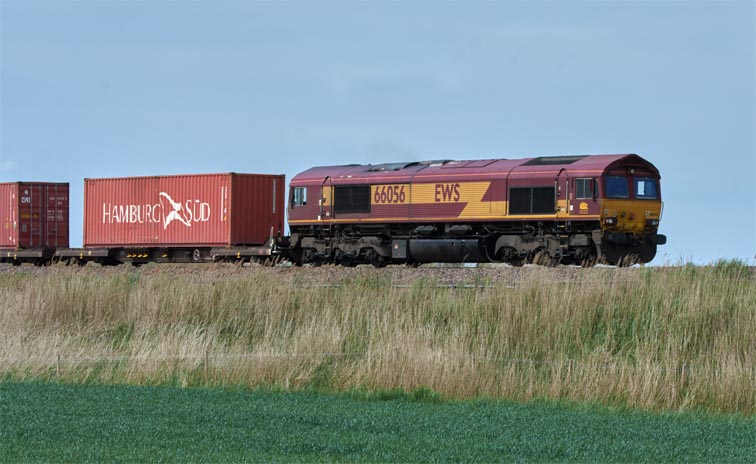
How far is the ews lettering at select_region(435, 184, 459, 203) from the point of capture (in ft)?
96.9

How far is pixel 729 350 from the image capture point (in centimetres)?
1530

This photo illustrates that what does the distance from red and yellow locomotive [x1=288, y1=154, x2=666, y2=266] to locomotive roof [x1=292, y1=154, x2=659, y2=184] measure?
0.10ft

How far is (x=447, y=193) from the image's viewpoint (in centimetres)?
2966

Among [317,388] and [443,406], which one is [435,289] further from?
[443,406]

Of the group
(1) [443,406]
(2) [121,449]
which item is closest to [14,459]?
(2) [121,449]

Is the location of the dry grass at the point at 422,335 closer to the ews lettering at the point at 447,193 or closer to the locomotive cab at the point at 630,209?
the locomotive cab at the point at 630,209

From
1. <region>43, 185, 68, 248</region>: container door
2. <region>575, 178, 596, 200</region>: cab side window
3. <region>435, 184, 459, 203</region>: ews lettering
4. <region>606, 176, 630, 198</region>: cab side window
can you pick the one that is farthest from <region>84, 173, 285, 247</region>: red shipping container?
<region>606, 176, 630, 198</region>: cab side window

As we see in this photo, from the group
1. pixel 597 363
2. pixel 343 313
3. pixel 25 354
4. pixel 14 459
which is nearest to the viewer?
pixel 14 459

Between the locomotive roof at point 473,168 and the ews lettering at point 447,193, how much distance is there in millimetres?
301

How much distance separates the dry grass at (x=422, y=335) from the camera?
14.1 meters

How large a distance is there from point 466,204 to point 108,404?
711 inches

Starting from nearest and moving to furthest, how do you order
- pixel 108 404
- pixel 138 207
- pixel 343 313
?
pixel 108 404
pixel 343 313
pixel 138 207

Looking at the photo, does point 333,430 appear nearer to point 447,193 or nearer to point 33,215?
point 447,193

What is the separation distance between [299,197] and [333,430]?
22.1 m
